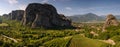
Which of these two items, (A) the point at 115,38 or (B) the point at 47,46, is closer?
(A) the point at 115,38

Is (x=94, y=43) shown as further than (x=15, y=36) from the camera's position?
No

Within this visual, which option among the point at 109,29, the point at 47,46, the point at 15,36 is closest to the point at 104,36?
the point at 109,29

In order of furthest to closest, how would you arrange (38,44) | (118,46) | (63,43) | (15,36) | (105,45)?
(15,36)
(38,44)
(63,43)
(105,45)
(118,46)

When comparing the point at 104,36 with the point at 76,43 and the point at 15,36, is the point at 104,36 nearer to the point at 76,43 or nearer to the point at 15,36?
the point at 76,43

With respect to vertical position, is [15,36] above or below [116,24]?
below

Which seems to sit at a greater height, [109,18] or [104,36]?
[109,18]

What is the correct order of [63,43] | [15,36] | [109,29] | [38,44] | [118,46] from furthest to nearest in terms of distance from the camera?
[15,36] → [109,29] → [38,44] → [63,43] → [118,46]

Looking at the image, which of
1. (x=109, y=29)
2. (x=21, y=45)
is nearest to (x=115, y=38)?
(x=109, y=29)

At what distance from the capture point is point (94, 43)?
380 feet

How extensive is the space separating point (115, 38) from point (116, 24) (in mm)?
32079

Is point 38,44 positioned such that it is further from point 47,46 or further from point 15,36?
point 15,36

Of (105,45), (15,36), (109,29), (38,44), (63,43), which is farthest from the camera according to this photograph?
(15,36)

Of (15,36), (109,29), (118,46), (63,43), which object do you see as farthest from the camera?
(15,36)

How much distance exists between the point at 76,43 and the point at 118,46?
30584 mm
